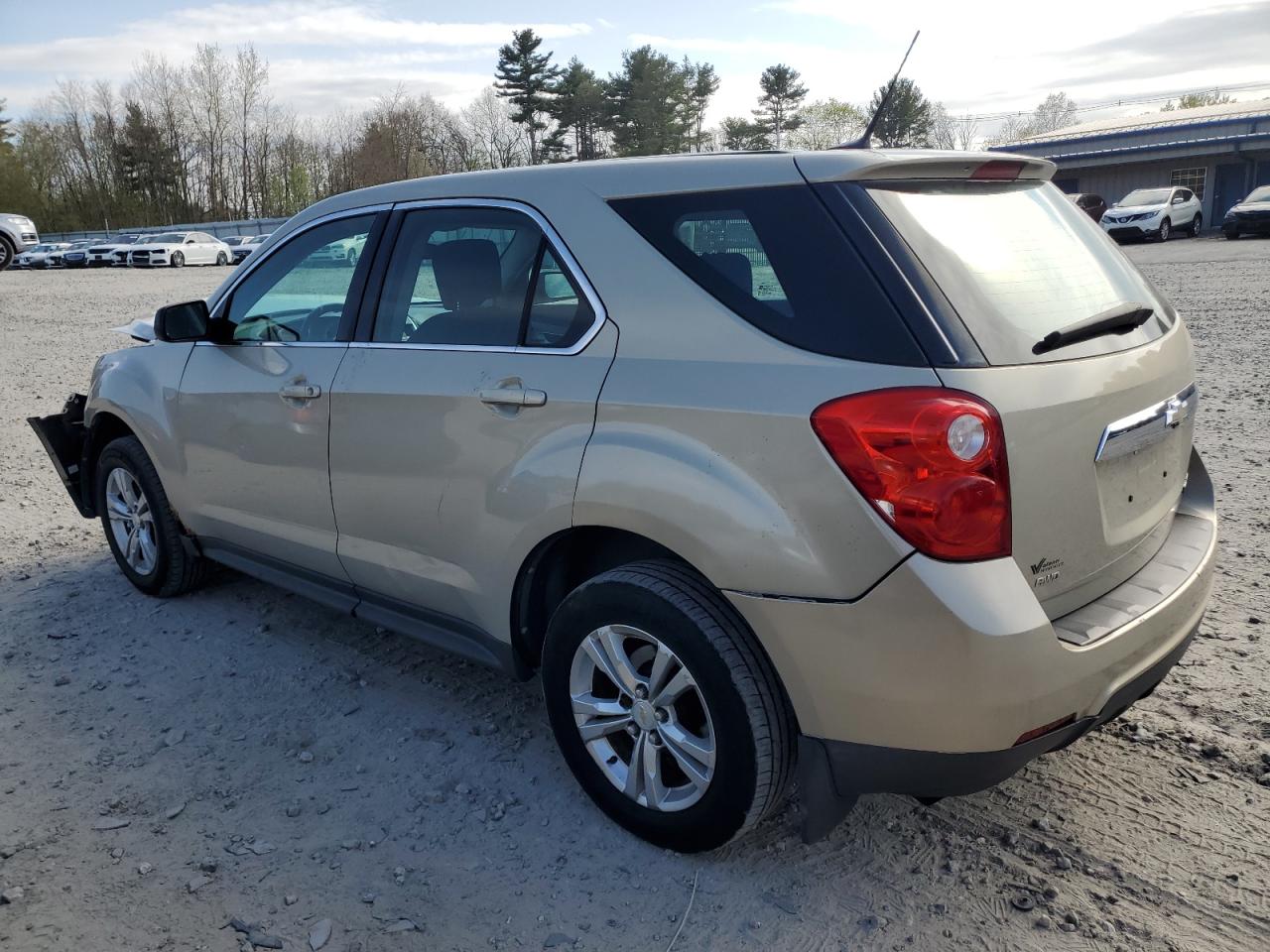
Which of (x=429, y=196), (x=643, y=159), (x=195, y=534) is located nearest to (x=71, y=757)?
(x=195, y=534)

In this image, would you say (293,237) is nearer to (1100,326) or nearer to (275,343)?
(275,343)

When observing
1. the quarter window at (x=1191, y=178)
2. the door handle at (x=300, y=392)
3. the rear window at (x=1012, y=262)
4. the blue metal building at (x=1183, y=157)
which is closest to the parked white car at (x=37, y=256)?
the blue metal building at (x=1183, y=157)

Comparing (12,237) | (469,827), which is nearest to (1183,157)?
(12,237)

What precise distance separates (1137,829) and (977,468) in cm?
134

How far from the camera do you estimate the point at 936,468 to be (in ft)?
7.30

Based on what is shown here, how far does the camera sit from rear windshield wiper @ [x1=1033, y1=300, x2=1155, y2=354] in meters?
2.43

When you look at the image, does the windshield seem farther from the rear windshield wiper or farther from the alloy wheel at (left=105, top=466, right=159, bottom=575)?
the alloy wheel at (left=105, top=466, right=159, bottom=575)

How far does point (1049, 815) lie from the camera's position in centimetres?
294

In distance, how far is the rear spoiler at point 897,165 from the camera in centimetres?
251

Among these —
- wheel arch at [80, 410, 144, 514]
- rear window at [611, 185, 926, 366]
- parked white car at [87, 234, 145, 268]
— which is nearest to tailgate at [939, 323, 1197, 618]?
rear window at [611, 185, 926, 366]

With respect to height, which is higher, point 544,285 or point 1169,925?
point 544,285

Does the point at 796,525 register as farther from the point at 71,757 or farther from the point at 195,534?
the point at 195,534

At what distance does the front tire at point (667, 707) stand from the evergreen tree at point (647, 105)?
5485 centimetres

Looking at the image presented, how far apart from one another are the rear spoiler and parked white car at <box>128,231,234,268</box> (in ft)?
145
